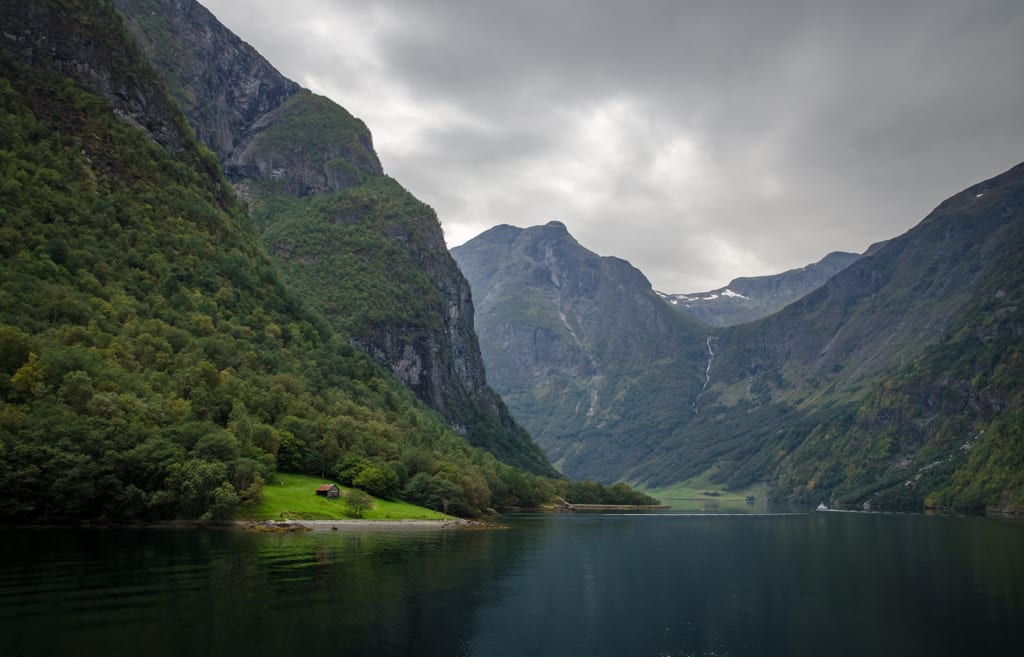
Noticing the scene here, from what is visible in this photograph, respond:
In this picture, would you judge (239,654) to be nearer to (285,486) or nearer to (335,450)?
(285,486)

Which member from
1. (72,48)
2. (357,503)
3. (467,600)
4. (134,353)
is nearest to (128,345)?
(134,353)

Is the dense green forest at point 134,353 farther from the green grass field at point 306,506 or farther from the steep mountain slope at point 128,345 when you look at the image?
the green grass field at point 306,506

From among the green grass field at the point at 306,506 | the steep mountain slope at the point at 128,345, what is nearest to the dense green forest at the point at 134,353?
the steep mountain slope at the point at 128,345

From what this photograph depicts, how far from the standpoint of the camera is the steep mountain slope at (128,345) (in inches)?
3780

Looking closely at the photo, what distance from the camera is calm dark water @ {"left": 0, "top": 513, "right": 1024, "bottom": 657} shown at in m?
40.7

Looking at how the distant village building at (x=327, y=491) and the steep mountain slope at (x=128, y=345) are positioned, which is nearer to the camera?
the steep mountain slope at (x=128, y=345)

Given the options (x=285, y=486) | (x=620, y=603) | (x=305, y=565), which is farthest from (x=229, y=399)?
(x=620, y=603)

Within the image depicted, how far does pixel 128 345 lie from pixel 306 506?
44.4 meters

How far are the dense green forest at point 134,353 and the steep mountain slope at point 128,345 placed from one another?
351 millimetres

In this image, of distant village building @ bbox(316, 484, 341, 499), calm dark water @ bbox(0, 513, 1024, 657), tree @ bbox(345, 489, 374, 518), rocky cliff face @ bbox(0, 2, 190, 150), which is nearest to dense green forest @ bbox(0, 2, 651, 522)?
rocky cliff face @ bbox(0, 2, 190, 150)

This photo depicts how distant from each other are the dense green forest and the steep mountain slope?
35 centimetres

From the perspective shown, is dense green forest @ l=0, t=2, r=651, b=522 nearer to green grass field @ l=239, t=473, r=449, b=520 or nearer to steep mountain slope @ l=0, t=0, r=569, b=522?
steep mountain slope @ l=0, t=0, r=569, b=522

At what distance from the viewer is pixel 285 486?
4867 inches

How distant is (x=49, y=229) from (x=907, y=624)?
15501 centimetres
